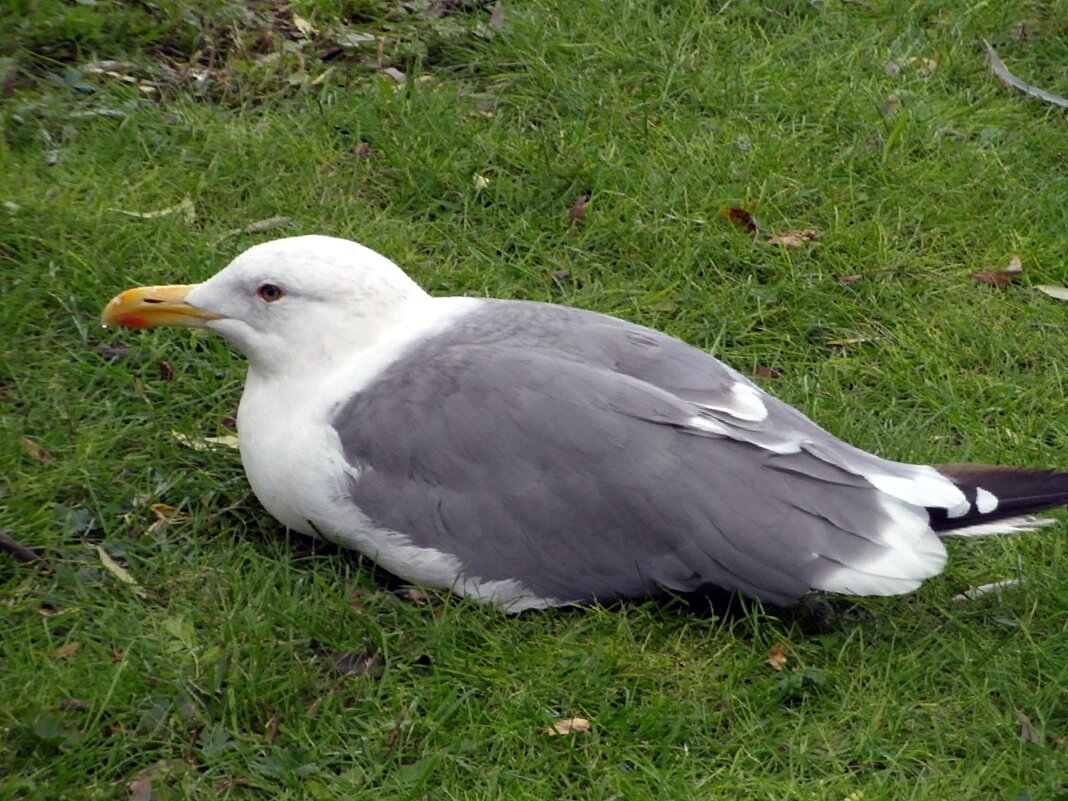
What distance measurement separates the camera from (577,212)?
5406 mm

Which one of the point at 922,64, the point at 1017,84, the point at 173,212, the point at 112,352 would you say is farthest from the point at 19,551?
the point at 1017,84

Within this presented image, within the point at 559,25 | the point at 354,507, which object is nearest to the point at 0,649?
the point at 354,507

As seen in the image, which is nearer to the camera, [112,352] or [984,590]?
[984,590]

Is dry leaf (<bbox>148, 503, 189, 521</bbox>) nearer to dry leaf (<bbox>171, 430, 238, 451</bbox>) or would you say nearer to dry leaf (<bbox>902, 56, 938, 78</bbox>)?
dry leaf (<bbox>171, 430, 238, 451</bbox>)

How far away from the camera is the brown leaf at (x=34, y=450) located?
4.18 metres

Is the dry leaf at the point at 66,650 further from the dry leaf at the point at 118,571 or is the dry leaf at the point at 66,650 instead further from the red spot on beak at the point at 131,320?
the red spot on beak at the point at 131,320

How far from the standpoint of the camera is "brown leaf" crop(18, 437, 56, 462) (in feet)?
13.7

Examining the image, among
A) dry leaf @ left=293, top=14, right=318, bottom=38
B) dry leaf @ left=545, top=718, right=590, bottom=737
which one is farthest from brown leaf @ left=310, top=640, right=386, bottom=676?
dry leaf @ left=293, top=14, right=318, bottom=38

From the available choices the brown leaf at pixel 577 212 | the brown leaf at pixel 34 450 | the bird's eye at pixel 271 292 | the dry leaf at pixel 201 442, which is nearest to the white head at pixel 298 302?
the bird's eye at pixel 271 292

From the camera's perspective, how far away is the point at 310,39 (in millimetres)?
6020

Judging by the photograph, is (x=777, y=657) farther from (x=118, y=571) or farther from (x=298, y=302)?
(x=118, y=571)

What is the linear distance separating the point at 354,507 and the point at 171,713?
681mm

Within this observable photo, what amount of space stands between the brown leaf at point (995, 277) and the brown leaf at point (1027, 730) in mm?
2069

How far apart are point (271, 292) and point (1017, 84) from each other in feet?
12.0
